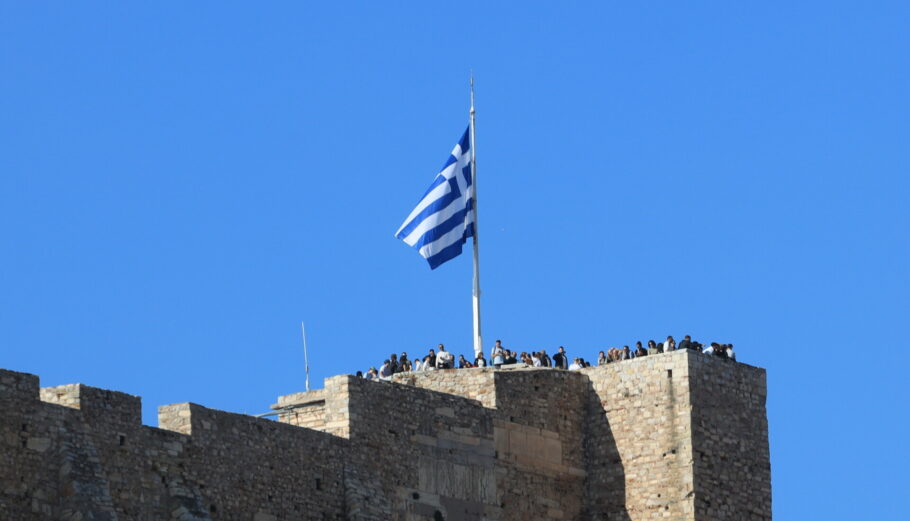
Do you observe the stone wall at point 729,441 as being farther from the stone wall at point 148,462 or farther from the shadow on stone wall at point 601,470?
the stone wall at point 148,462

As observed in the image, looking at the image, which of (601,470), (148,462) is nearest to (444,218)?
(601,470)

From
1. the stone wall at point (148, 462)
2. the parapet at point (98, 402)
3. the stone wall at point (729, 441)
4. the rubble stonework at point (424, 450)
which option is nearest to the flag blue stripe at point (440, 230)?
the rubble stonework at point (424, 450)

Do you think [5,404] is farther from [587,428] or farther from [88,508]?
[587,428]

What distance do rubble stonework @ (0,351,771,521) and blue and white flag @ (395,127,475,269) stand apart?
4.55 meters

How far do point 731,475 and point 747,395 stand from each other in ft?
6.79

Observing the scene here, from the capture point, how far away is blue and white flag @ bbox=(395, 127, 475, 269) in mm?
71625

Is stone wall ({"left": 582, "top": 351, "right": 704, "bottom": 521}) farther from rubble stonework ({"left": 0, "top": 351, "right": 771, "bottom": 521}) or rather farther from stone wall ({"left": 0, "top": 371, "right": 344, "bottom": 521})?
stone wall ({"left": 0, "top": 371, "right": 344, "bottom": 521})

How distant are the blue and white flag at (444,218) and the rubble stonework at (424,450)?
4553 mm

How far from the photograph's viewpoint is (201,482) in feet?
198

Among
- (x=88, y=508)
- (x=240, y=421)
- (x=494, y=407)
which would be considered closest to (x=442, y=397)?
(x=494, y=407)

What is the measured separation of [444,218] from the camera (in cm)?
7188

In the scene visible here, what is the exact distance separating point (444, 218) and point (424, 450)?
8.21 meters

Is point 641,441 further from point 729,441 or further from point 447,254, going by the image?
point 447,254

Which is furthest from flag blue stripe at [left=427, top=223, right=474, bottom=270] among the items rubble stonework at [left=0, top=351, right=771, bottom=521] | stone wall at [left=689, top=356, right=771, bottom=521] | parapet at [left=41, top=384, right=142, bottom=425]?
parapet at [left=41, top=384, right=142, bottom=425]
